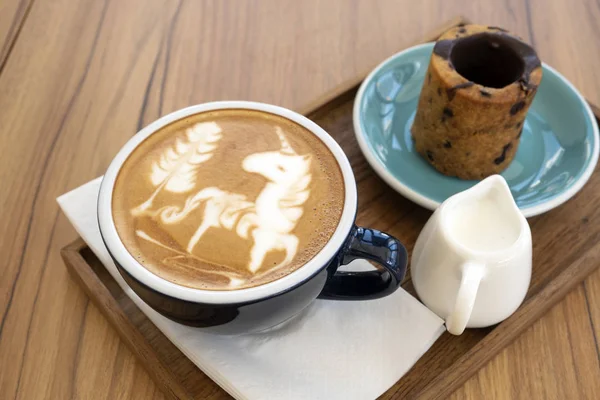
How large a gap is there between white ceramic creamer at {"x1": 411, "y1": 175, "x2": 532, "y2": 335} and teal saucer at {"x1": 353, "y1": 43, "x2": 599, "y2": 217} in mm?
103

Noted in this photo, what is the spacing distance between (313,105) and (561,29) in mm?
553

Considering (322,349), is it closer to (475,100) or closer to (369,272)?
(369,272)

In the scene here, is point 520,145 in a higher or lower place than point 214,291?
lower

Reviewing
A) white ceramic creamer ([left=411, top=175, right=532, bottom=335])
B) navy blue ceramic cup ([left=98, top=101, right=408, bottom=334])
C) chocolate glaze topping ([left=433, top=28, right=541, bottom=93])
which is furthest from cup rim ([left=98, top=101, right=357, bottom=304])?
chocolate glaze topping ([left=433, top=28, right=541, bottom=93])

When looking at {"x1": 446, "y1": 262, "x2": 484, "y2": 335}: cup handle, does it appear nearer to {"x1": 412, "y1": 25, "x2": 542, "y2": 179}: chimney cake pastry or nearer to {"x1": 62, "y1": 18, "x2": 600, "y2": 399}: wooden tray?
{"x1": 62, "y1": 18, "x2": 600, "y2": 399}: wooden tray

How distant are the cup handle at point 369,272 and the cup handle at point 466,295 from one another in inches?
2.7

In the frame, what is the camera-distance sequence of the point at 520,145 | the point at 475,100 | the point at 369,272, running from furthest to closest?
the point at 520,145, the point at 475,100, the point at 369,272

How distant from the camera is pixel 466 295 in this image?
2.36ft

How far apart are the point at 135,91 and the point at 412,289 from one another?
1.91 ft

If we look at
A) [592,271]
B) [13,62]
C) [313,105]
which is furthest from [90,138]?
[592,271]

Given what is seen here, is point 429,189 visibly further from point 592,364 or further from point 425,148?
point 592,364

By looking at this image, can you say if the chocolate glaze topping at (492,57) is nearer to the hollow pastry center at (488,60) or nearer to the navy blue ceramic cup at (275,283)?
the hollow pastry center at (488,60)

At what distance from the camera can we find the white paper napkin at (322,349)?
744 mm

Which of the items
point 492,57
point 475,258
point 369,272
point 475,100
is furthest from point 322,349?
point 492,57
